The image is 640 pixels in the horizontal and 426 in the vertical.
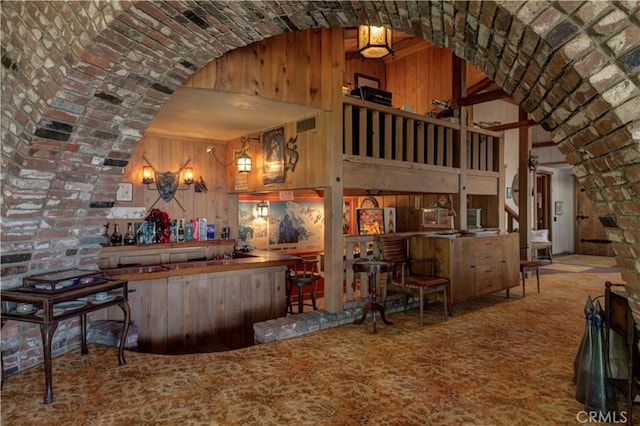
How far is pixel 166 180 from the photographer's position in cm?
563

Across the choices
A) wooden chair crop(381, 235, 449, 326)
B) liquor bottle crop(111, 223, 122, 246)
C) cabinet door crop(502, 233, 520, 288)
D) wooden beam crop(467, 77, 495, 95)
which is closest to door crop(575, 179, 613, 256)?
wooden beam crop(467, 77, 495, 95)

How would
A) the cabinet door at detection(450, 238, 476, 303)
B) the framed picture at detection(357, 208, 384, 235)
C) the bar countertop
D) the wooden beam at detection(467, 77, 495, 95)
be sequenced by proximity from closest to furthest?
the bar countertop
the cabinet door at detection(450, 238, 476, 303)
the wooden beam at detection(467, 77, 495, 95)
the framed picture at detection(357, 208, 384, 235)

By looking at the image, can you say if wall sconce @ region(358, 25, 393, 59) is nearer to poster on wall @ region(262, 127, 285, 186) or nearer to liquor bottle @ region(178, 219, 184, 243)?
poster on wall @ region(262, 127, 285, 186)

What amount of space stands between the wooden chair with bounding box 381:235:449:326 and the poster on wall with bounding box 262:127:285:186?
1617 mm

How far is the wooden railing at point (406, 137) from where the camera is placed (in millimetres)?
4699

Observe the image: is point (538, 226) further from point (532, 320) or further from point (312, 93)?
point (312, 93)

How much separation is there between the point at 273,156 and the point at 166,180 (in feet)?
5.69

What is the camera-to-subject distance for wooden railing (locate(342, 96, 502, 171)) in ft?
15.4

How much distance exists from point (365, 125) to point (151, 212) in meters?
3.23

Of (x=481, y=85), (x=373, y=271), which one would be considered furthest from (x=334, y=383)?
(x=481, y=85)

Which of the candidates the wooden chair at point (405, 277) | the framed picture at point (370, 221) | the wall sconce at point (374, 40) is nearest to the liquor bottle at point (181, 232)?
the wooden chair at point (405, 277)

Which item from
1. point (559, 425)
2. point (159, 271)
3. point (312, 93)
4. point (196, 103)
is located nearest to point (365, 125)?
point (312, 93)

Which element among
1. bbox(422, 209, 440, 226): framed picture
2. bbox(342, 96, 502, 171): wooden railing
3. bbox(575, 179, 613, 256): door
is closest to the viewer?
bbox(342, 96, 502, 171): wooden railing

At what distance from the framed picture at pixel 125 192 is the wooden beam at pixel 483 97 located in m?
5.24
